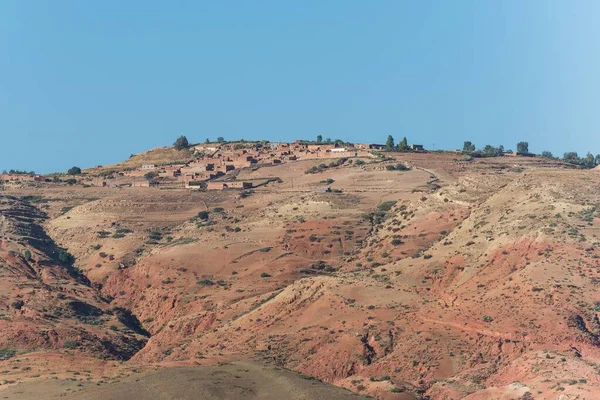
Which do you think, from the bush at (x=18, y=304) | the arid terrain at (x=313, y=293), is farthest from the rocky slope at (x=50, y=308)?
the arid terrain at (x=313, y=293)

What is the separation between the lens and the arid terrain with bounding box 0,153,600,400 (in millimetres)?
50094

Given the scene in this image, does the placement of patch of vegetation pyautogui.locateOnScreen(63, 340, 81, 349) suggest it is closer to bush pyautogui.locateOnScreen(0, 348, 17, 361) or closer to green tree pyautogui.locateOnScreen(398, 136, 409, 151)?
bush pyautogui.locateOnScreen(0, 348, 17, 361)

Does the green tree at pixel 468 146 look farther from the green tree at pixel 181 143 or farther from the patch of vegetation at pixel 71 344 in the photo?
the patch of vegetation at pixel 71 344

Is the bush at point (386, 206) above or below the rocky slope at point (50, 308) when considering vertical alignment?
above

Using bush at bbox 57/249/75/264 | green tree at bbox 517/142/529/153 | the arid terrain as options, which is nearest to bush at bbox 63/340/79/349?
the arid terrain

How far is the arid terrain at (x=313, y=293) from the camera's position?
1972 inches

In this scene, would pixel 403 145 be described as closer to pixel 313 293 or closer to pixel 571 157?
pixel 571 157

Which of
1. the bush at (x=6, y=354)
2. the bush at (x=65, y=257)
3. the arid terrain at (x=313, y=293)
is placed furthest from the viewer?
the bush at (x=65, y=257)

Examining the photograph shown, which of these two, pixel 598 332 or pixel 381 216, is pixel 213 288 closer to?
pixel 381 216

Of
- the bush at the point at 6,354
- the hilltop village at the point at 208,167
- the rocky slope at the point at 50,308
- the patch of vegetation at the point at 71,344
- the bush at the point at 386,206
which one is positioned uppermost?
the hilltop village at the point at 208,167

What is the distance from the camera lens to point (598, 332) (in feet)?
170

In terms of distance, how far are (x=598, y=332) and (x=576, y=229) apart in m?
13.8

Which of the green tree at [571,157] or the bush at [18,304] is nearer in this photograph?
the bush at [18,304]

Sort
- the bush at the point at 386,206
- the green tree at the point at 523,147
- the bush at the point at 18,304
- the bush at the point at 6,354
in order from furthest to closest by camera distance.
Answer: the green tree at the point at 523,147, the bush at the point at 386,206, the bush at the point at 18,304, the bush at the point at 6,354
